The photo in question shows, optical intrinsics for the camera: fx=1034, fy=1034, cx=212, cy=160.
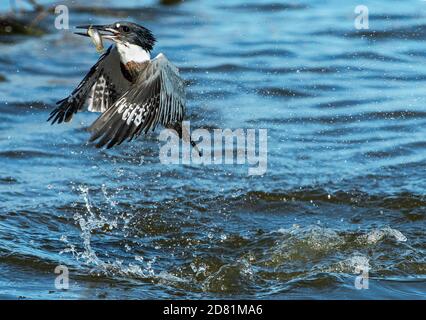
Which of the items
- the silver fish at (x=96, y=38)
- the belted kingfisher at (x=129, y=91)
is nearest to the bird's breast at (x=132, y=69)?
the belted kingfisher at (x=129, y=91)

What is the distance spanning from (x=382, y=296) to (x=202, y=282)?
1.02 meters

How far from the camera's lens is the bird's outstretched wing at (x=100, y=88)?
259 inches

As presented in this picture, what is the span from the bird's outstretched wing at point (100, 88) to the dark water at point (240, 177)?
747 mm

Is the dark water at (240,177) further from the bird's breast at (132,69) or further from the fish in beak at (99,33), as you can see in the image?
the fish in beak at (99,33)

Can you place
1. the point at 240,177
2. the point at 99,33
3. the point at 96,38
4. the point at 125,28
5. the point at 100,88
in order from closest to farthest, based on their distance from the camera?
the point at 96,38 < the point at 99,33 < the point at 125,28 < the point at 100,88 < the point at 240,177

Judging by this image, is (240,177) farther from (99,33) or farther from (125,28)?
(99,33)

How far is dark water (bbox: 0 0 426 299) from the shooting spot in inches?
237

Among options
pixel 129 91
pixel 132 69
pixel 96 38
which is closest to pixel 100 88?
pixel 132 69

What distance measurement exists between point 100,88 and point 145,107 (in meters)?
0.85

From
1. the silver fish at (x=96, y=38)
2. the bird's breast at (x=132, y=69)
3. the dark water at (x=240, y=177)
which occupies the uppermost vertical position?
the silver fish at (x=96, y=38)

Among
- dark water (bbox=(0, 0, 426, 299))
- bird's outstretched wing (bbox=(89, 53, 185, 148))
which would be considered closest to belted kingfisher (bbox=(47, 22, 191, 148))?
bird's outstretched wing (bbox=(89, 53, 185, 148))

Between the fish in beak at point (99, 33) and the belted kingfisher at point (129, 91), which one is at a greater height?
the fish in beak at point (99, 33)

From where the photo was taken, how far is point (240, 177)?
7.58 m

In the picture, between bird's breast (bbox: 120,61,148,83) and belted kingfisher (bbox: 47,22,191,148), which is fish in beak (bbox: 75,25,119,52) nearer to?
belted kingfisher (bbox: 47,22,191,148)
